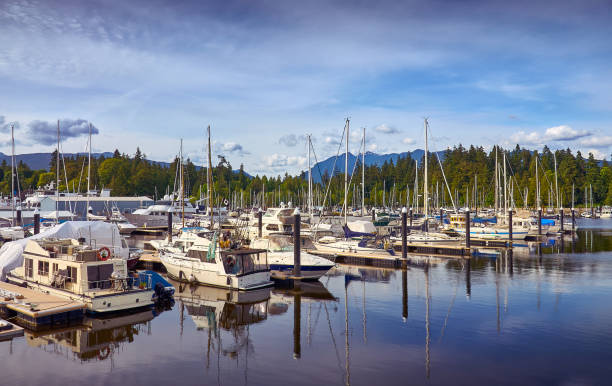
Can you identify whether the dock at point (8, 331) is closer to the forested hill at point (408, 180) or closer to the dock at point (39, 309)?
the dock at point (39, 309)

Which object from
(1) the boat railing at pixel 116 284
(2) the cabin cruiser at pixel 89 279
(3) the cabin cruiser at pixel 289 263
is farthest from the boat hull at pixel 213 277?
(1) the boat railing at pixel 116 284

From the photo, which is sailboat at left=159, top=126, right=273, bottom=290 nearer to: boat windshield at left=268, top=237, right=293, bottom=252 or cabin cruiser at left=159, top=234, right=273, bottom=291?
cabin cruiser at left=159, top=234, right=273, bottom=291

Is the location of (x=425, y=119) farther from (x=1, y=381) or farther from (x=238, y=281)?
(x=1, y=381)

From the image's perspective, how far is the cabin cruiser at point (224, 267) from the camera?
30.8 meters

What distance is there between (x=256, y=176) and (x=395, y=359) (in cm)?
16114

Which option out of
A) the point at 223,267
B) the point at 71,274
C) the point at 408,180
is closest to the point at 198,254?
the point at 223,267

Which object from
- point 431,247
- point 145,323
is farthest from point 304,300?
point 431,247

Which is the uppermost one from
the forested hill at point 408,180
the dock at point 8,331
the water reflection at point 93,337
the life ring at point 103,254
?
the forested hill at point 408,180

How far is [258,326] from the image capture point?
2408 cm

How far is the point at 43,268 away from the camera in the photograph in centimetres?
2775

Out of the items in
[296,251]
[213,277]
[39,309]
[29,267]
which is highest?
[296,251]

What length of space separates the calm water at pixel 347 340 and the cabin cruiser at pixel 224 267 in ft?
3.31

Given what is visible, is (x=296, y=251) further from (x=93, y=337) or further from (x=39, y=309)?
(x=39, y=309)

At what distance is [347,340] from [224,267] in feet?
39.1
